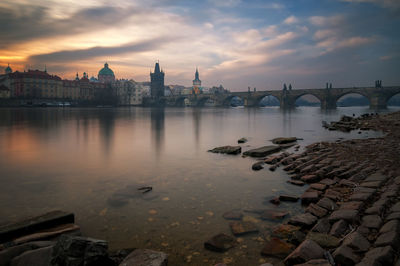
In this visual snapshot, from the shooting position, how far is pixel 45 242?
2.98 meters

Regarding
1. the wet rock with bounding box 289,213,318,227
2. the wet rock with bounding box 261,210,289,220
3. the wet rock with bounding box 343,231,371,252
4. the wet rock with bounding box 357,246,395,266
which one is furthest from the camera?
the wet rock with bounding box 261,210,289,220

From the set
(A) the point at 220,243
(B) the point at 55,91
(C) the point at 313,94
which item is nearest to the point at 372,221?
(A) the point at 220,243

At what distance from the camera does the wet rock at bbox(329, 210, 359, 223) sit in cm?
334

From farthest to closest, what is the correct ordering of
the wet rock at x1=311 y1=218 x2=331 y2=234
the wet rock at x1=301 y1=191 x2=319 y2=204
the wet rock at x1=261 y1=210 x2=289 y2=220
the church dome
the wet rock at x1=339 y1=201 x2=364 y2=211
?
1. the church dome
2. the wet rock at x1=301 y1=191 x2=319 y2=204
3. the wet rock at x1=261 y1=210 x2=289 y2=220
4. the wet rock at x1=339 y1=201 x2=364 y2=211
5. the wet rock at x1=311 y1=218 x2=331 y2=234

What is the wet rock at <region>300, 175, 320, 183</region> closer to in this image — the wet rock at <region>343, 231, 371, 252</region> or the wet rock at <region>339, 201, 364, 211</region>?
the wet rock at <region>339, 201, 364, 211</region>

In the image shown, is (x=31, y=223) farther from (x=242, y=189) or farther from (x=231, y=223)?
(x=242, y=189)

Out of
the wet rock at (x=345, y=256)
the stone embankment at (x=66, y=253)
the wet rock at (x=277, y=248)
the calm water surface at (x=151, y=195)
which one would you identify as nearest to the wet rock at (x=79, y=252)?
the stone embankment at (x=66, y=253)

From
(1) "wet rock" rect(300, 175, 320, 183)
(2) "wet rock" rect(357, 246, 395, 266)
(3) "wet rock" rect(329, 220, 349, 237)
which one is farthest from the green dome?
(2) "wet rock" rect(357, 246, 395, 266)

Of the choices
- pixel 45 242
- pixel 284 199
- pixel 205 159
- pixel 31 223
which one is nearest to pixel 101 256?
pixel 45 242

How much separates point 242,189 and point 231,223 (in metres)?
1.65

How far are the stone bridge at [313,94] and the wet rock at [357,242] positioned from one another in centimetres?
8784

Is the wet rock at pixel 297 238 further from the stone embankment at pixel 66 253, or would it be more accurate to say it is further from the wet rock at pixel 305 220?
the stone embankment at pixel 66 253

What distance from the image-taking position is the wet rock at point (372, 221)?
10.1 ft

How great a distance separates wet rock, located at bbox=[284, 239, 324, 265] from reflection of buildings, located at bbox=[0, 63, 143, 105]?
341 ft
